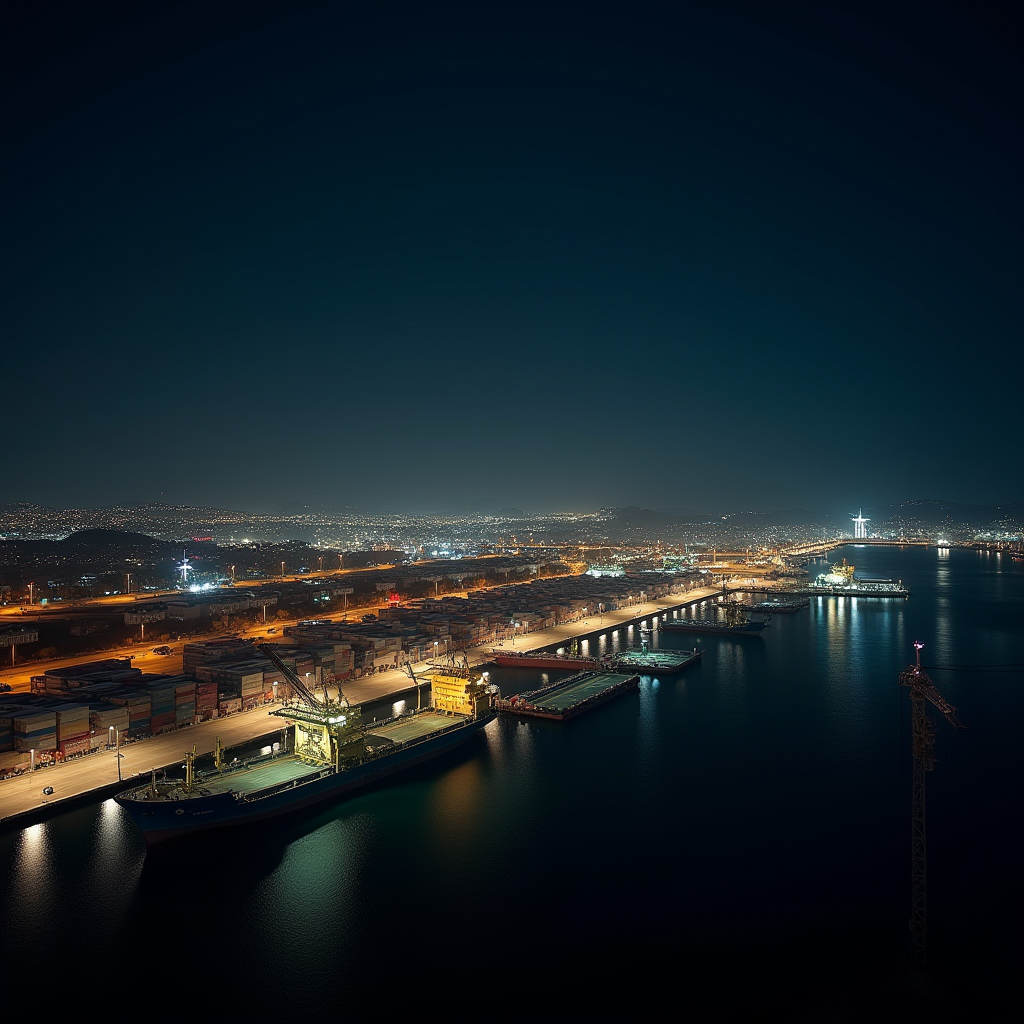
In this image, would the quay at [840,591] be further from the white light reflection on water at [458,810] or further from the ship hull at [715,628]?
the white light reflection on water at [458,810]

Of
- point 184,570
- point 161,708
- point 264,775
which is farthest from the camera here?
point 184,570

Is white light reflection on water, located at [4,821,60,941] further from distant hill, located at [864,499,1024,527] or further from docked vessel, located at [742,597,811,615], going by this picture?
distant hill, located at [864,499,1024,527]

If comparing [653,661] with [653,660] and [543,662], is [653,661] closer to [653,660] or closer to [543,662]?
[653,660]

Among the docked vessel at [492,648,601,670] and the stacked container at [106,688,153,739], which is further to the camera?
the docked vessel at [492,648,601,670]

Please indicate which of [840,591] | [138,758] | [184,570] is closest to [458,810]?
[138,758]

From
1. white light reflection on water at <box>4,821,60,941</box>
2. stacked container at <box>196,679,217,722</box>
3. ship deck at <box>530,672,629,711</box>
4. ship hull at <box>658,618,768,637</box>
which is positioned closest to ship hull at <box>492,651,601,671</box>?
ship deck at <box>530,672,629,711</box>

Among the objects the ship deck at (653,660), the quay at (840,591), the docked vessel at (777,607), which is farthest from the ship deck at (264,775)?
the quay at (840,591)
